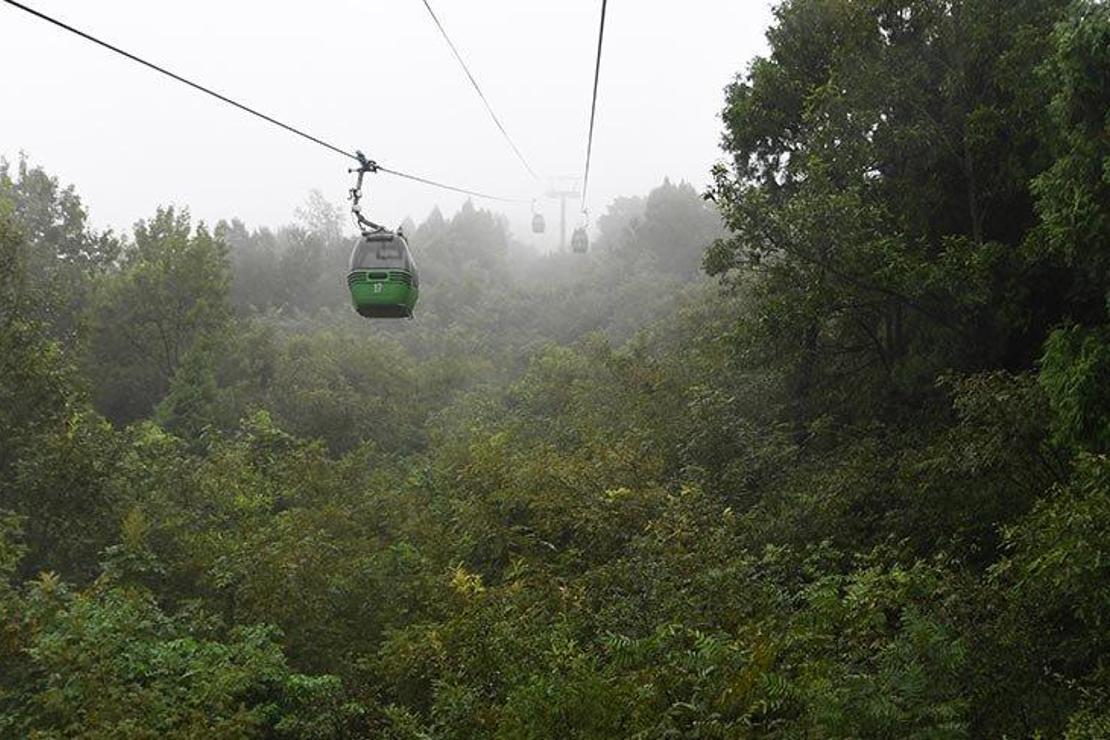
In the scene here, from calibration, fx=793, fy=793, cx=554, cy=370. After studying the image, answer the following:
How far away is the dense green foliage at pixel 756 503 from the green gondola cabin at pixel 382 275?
11.0ft

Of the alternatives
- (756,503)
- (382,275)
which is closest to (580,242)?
(382,275)

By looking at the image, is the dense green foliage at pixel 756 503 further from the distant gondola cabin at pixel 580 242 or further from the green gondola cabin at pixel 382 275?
the distant gondola cabin at pixel 580 242

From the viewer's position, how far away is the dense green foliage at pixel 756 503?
5.80 meters

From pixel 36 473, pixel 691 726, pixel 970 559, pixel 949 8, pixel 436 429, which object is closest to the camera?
pixel 691 726

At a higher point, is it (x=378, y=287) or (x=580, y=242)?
(x=580, y=242)

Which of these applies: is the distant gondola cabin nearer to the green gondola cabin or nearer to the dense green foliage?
the dense green foliage

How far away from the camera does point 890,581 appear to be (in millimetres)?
6754

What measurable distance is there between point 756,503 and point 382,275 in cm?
601

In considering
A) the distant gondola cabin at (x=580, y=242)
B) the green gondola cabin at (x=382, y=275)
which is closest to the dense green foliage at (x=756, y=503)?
the green gondola cabin at (x=382, y=275)

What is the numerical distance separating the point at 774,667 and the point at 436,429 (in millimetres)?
16277

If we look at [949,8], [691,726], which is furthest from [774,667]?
[949,8]

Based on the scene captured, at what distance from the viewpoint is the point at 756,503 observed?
1093cm

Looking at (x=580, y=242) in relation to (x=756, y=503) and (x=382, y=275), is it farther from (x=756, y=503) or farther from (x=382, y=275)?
(x=756, y=503)

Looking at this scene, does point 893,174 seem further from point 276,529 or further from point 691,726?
point 276,529
